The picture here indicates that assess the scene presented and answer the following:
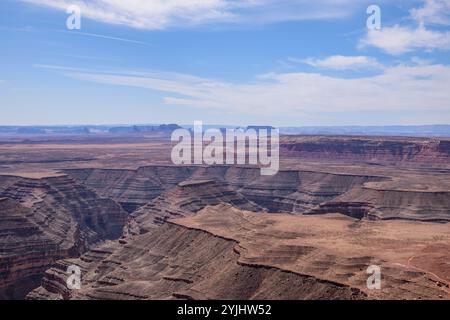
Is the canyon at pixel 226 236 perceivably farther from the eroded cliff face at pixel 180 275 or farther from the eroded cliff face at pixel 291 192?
the eroded cliff face at pixel 291 192

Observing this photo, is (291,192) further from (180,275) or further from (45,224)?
(180,275)

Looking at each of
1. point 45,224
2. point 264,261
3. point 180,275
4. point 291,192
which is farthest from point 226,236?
point 291,192

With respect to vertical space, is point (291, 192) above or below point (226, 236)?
below

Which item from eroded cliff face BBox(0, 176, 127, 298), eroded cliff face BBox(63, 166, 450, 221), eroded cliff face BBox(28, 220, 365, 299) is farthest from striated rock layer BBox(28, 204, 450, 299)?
eroded cliff face BBox(63, 166, 450, 221)

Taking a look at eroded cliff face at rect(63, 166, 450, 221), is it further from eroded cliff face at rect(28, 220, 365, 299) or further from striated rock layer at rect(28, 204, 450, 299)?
eroded cliff face at rect(28, 220, 365, 299)

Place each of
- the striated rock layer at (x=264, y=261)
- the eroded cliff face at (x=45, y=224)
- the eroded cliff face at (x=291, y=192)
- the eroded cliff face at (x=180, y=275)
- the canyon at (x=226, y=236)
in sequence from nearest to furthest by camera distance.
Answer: the striated rock layer at (x=264, y=261)
the eroded cliff face at (x=180, y=275)
the canyon at (x=226, y=236)
the eroded cliff face at (x=45, y=224)
the eroded cliff face at (x=291, y=192)

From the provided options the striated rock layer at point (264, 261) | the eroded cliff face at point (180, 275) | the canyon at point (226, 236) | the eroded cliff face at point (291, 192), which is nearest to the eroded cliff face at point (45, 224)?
the canyon at point (226, 236)

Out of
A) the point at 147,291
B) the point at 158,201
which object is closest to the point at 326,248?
the point at 147,291

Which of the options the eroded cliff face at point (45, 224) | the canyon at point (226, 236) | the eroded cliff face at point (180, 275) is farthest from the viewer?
the eroded cliff face at point (45, 224)
